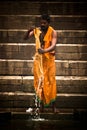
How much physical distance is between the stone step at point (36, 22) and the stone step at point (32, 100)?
247cm

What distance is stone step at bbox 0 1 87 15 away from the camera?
11891 mm

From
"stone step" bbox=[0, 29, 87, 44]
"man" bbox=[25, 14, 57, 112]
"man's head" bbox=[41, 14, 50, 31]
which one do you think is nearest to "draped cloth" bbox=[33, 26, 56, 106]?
"man" bbox=[25, 14, 57, 112]

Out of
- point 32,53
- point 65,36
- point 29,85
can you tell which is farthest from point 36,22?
point 29,85

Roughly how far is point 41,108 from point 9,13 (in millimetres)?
4042

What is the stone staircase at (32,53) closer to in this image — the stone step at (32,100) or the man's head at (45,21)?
the stone step at (32,100)

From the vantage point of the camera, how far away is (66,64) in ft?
33.2

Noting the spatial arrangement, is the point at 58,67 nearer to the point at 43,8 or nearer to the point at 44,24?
the point at 44,24

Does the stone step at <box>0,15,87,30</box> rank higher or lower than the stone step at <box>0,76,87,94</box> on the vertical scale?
higher

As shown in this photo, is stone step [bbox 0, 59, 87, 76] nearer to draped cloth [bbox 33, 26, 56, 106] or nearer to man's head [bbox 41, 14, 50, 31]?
draped cloth [bbox 33, 26, 56, 106]

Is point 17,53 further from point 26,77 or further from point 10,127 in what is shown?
point 10,127

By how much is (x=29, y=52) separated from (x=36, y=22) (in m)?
1.24

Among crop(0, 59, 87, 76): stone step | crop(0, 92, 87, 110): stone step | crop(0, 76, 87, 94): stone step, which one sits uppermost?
crop(0, 59, 87, 76): stone step

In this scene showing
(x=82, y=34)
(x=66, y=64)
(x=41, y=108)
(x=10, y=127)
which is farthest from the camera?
(x=82, y=34)

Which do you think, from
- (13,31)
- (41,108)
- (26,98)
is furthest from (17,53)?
(41,108)
